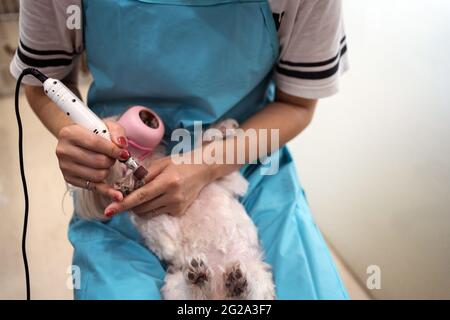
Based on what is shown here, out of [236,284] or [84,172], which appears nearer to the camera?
[84,172]

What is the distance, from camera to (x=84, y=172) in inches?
25.4

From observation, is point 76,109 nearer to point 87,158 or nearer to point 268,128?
point 87,158

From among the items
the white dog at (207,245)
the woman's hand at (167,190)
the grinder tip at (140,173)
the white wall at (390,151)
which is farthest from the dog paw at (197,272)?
the white wall at (390,151)

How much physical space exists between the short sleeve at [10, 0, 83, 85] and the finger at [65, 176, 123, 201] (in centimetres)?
20

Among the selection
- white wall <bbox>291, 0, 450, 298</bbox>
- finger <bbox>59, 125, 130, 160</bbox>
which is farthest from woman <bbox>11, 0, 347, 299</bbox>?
white wall <bbox>291, 0, 450, 298</bbox>

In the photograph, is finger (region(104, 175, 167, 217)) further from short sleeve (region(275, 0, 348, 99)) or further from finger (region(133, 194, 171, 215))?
short sleeve (region(275, 0, 348, 99))

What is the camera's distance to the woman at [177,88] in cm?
65

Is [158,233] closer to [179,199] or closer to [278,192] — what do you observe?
[179,199]

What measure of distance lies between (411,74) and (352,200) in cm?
47

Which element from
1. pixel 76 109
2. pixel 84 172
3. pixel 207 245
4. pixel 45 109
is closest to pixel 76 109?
pixel 76 109

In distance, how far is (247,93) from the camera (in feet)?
2.60

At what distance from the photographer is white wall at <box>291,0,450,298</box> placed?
0.62 meters

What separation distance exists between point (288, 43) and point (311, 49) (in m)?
0.04
